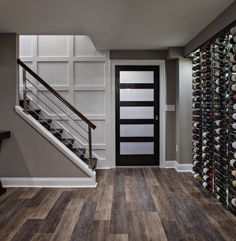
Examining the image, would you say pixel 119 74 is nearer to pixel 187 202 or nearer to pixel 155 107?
pixel 155 107

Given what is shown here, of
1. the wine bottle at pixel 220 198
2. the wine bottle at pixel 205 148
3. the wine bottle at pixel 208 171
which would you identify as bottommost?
the wine bottle at pixel 220 198

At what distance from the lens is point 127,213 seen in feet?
11.3

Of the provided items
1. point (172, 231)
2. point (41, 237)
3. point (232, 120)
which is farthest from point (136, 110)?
point (41, 237)

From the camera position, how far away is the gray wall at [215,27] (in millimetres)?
3254

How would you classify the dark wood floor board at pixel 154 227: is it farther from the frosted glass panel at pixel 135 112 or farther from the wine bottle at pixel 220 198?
the frosted glass panel at pixel 135 112

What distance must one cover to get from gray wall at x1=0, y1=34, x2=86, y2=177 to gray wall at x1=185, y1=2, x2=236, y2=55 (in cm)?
265

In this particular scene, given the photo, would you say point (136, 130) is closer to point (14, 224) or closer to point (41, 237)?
point (14, 224)

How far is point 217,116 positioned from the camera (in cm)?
388

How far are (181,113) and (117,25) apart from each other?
2.26 metres

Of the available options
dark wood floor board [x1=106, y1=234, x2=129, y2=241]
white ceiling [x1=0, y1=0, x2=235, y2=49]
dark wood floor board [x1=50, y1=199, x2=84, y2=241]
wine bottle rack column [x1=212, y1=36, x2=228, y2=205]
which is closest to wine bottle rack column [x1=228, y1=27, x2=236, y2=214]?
wine bottle rack column [x1=212, y1=36, x2=228, y2=205]

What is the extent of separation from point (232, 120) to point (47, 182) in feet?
9.34

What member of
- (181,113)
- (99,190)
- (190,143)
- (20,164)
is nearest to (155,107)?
(181,113)

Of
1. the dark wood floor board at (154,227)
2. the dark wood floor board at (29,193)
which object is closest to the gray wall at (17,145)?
the dark wood floor board at (29,193)

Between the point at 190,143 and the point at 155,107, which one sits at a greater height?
the point at 155,107
